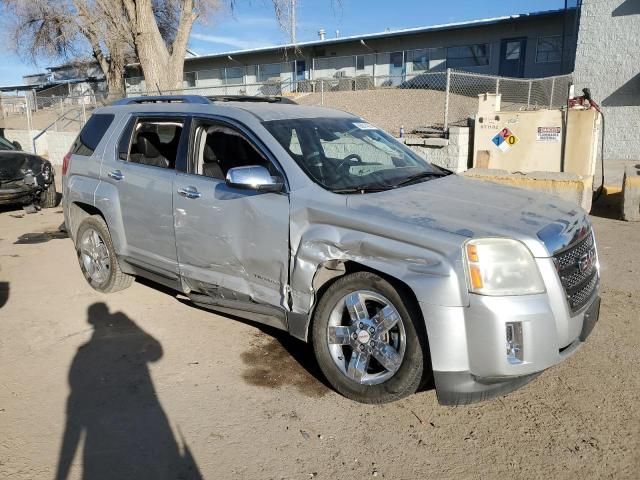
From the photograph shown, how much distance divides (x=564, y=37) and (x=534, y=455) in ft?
81.6

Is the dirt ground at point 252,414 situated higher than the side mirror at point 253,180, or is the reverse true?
the side mirror at point 253,180

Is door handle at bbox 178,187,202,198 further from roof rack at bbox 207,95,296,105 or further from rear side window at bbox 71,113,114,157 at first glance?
rear side window at bbox 71,113,114,157

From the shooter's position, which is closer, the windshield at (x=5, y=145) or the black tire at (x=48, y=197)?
the black tire at (x=48, y=197)

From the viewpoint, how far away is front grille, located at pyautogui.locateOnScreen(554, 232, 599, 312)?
9.75ft

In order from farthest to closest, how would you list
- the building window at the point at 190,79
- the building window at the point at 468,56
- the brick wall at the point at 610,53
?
the building window at the point at 190,79, the building window at the point at 468,56, the brick wall at the point at 610,53


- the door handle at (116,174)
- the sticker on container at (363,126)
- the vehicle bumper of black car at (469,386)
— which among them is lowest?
the vehicle bumper of black car at (469,386)

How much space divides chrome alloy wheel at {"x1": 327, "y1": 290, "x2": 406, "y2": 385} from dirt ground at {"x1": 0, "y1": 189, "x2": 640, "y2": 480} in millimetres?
244

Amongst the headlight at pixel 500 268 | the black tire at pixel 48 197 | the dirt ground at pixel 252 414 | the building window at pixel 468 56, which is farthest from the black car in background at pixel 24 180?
the building window at pixel 468 56

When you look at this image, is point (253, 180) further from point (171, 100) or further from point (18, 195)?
point (18, 195)

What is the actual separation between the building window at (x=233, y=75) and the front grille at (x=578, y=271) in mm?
33771

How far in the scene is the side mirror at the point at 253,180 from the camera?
11.6 feet

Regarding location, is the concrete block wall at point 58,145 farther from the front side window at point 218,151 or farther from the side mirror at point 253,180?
the side mirror at point 253,180

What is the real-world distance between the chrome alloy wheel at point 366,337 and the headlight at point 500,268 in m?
0.54

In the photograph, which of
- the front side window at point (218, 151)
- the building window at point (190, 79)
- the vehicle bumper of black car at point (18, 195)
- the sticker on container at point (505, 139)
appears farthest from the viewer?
the building window at point (190, 79)
